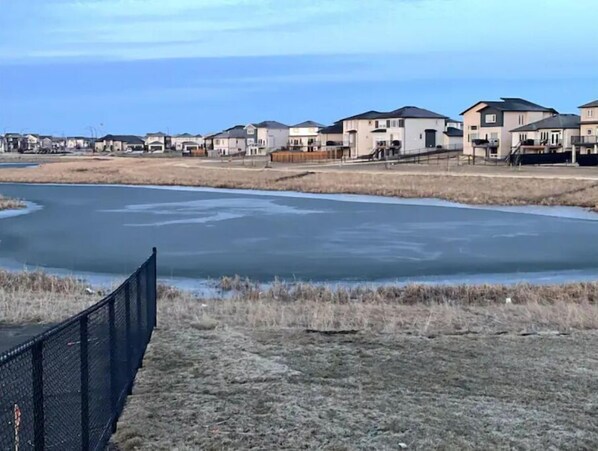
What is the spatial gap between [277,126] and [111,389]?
103 metres

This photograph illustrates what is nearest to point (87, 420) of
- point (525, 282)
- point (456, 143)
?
point (525, 282)

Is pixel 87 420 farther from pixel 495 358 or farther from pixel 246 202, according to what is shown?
pixel 246 202

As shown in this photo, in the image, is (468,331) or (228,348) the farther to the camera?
(468,331)

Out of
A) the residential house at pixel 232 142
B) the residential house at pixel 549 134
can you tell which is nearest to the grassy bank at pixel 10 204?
the residential house at pixel 549 134

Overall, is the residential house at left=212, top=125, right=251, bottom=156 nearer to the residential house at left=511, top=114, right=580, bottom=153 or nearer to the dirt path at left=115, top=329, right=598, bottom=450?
the residential house at left=511, top=114, right=580, bottom=153

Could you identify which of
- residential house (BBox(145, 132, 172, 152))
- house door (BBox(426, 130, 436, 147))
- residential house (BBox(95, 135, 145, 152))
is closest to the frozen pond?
house door (BBox(426, 130, 436, 147))

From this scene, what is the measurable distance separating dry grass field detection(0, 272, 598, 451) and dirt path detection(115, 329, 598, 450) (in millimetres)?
14

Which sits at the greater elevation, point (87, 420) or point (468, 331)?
point (87, 420)

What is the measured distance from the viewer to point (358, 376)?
7.27 metres

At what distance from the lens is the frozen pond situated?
16906 millimetres

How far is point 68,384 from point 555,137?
65.8m

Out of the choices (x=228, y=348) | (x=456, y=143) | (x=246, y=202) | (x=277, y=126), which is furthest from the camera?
(x=277, y=126)

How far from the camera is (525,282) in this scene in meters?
15.1

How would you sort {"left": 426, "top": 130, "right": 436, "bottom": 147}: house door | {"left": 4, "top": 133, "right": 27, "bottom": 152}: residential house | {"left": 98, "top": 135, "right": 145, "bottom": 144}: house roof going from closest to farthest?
{"left": 426, "top": 130, "right": 436, "bottom": 147}: house door
{"left": 98, "top": 135, "right": 145, "bottom": 144}: house roof
{"left": 4, "top": 133, "right": 27, "bottom": 152}: residential house
